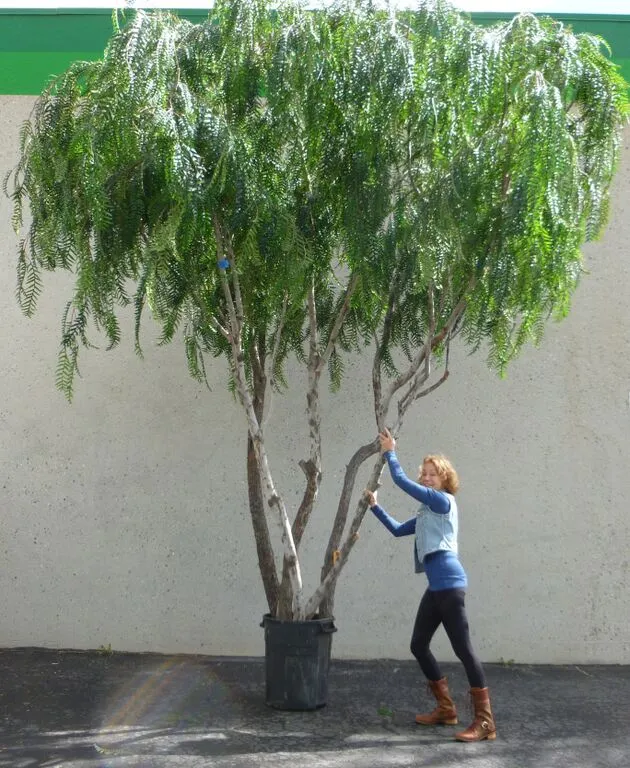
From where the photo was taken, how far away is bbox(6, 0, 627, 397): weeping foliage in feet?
16.4

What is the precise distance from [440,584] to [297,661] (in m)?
1.03

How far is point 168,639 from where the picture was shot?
7.69 m

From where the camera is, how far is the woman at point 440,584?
218 inches

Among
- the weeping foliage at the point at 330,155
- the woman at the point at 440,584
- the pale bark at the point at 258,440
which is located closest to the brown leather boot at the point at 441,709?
the woman at the point at 440,584

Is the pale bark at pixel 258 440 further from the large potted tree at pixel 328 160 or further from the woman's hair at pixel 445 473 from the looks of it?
the woman's hair at pixel 445 473

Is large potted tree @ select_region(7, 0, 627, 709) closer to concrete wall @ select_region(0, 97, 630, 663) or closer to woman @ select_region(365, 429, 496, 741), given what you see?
woman @ select_region(365, 429, 496, 741)

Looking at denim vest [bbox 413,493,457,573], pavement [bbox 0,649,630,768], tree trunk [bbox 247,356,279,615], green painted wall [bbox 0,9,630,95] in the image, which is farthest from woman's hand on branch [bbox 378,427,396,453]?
green painted wall [bbox 0,9,630,95]

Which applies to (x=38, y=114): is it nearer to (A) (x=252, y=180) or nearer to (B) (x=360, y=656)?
(A) (x=252, y=180)

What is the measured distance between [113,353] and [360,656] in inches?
118

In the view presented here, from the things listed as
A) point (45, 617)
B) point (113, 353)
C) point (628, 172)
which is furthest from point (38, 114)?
point (628, 172)

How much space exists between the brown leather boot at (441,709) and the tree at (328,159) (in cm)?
194

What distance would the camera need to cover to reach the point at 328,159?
5.39 meters

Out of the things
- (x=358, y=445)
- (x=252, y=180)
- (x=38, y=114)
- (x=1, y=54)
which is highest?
(x=1, y=54)

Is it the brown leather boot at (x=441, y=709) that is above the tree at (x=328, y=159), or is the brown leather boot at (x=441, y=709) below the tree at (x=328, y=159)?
below
